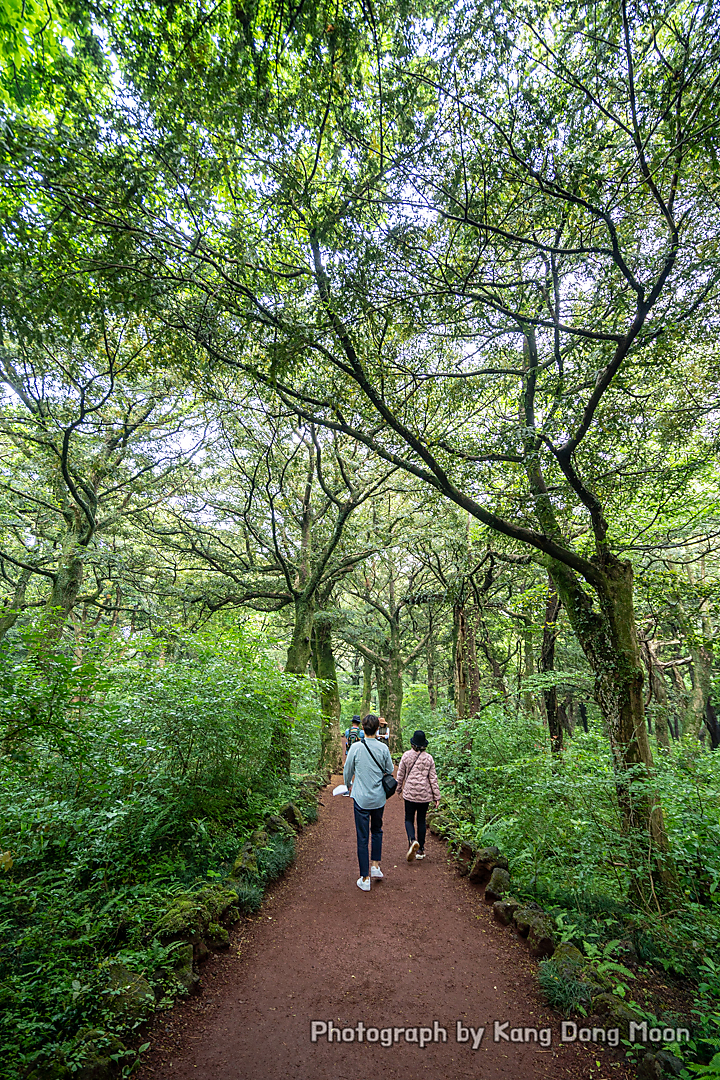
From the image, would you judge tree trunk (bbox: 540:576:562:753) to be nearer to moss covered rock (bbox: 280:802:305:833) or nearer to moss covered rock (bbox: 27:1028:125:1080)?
moss covered rock (bbox: 280:802:305:833)

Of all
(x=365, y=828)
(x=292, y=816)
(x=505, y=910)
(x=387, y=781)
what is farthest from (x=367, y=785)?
(x=292, y=816)

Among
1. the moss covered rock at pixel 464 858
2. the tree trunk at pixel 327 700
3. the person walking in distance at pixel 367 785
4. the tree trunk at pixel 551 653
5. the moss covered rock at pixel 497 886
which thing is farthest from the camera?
the tree trunk at pixel 327 700

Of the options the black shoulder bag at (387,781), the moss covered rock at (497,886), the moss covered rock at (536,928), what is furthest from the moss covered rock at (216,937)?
the moss covered rock at (497,886)

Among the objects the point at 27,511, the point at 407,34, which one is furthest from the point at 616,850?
the point at 27,511

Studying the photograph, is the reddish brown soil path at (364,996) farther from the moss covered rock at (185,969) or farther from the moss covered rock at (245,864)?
the moss covered rock at (245,864)

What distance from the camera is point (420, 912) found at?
15.5 ft

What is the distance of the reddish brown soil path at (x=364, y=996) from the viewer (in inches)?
108

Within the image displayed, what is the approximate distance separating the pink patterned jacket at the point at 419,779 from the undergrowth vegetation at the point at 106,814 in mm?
1760

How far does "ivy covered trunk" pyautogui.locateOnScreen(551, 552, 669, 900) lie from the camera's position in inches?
194

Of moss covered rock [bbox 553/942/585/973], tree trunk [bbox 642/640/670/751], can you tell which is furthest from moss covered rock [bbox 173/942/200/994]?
tree trunk [bbox 642/640/670/751]

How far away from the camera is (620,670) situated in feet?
18.5

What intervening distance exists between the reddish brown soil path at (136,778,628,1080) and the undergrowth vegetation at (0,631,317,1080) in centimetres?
41

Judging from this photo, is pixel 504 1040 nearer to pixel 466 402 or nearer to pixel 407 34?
pixel 466 402

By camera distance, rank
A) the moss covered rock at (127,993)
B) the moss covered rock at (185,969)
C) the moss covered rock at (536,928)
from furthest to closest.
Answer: the moss covered rock at (536,928) → the moss covered rock at (185,969) → the moss covered rock at (127,993)
